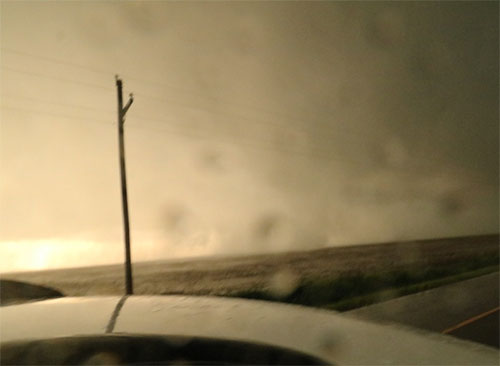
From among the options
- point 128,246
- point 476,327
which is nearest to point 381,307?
point 476,327

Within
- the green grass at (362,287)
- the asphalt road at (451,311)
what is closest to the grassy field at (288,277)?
the green grass at (362,287)

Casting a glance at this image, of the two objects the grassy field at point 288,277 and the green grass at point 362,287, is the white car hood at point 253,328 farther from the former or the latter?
the green grass at point 362,287

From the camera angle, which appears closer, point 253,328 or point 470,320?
point 253,328

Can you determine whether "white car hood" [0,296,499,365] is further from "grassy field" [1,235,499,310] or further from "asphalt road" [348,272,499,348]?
"grassy field" [1,235,499,310]

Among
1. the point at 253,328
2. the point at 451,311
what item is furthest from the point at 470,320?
the point at 253,328

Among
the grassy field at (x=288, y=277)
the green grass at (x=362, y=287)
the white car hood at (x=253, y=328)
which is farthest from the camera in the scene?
the grassy field at (x=288, y=277)

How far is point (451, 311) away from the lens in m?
13.3

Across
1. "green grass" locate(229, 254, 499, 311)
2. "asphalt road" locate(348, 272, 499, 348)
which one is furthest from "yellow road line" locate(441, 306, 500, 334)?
"green grass" locate(229, 254, 499, 311)

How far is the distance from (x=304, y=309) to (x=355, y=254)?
3383 centimetres

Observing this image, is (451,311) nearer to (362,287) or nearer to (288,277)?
(362,287)

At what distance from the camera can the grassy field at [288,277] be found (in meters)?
17.4

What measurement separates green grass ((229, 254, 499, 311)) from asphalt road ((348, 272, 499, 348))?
2.33 ft

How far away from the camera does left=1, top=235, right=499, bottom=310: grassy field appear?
1741cm

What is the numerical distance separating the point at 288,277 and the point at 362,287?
15.9ft
